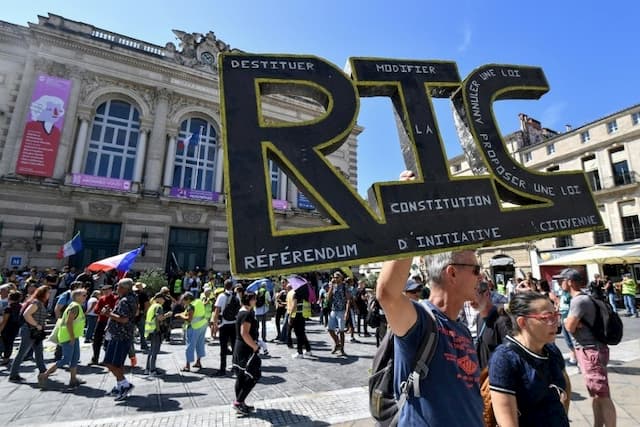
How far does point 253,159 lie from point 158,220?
730 inches

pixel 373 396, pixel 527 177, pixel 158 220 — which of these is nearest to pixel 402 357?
pixel 373 396

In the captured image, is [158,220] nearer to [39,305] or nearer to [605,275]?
[39,305]

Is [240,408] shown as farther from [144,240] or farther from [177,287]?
[144,240]

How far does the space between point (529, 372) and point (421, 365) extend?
3.62ft

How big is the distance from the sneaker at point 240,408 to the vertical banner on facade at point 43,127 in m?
17.0

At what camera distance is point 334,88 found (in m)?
1.94

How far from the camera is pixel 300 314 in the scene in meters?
8.45

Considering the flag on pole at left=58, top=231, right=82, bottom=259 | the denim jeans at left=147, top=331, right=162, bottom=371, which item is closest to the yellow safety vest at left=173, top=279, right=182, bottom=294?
the flag on pole at left=58, top=231, right=82, bottom=259

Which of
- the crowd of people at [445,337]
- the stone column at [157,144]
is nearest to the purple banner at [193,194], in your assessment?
the stone column at [157,144]

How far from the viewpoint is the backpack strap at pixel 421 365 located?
1.55 m

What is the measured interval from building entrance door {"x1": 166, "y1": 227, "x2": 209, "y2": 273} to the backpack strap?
60.1ft

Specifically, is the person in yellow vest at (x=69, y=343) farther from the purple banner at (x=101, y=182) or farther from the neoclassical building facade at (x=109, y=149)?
the purple banner at (x=101, y=182)

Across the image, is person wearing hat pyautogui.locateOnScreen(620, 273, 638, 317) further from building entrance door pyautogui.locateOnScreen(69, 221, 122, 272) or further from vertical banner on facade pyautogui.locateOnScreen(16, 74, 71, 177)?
vertical banner on facade pyautogui.locateOnScreen(16, 74, 71, 177)

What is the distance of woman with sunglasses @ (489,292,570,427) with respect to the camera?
2043 mm
